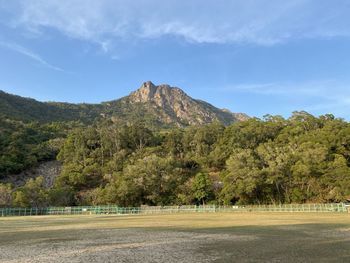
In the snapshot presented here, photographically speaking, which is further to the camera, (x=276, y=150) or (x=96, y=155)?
(x=96, y=155)

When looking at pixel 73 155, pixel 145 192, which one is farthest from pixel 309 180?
pixel 73 155

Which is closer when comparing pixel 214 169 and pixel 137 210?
pixel 137 210

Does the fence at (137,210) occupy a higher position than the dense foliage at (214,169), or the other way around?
the dense foliage at (214,169)

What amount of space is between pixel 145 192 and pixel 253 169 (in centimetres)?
2120

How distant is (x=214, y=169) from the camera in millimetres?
91500

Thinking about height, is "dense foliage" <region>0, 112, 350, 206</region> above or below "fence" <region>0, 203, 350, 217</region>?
above

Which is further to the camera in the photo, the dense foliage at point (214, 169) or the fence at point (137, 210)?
the dense foliage at point (214, 169)

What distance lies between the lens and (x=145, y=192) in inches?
2785

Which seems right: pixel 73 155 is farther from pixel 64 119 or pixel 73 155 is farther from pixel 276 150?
pixel 64 119

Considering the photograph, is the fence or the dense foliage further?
the dense foliage

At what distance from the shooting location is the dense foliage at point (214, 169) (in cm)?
6225

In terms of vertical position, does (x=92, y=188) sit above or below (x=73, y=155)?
below

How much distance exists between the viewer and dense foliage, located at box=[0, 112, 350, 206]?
204ft

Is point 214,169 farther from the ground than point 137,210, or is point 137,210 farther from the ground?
point 214,169
